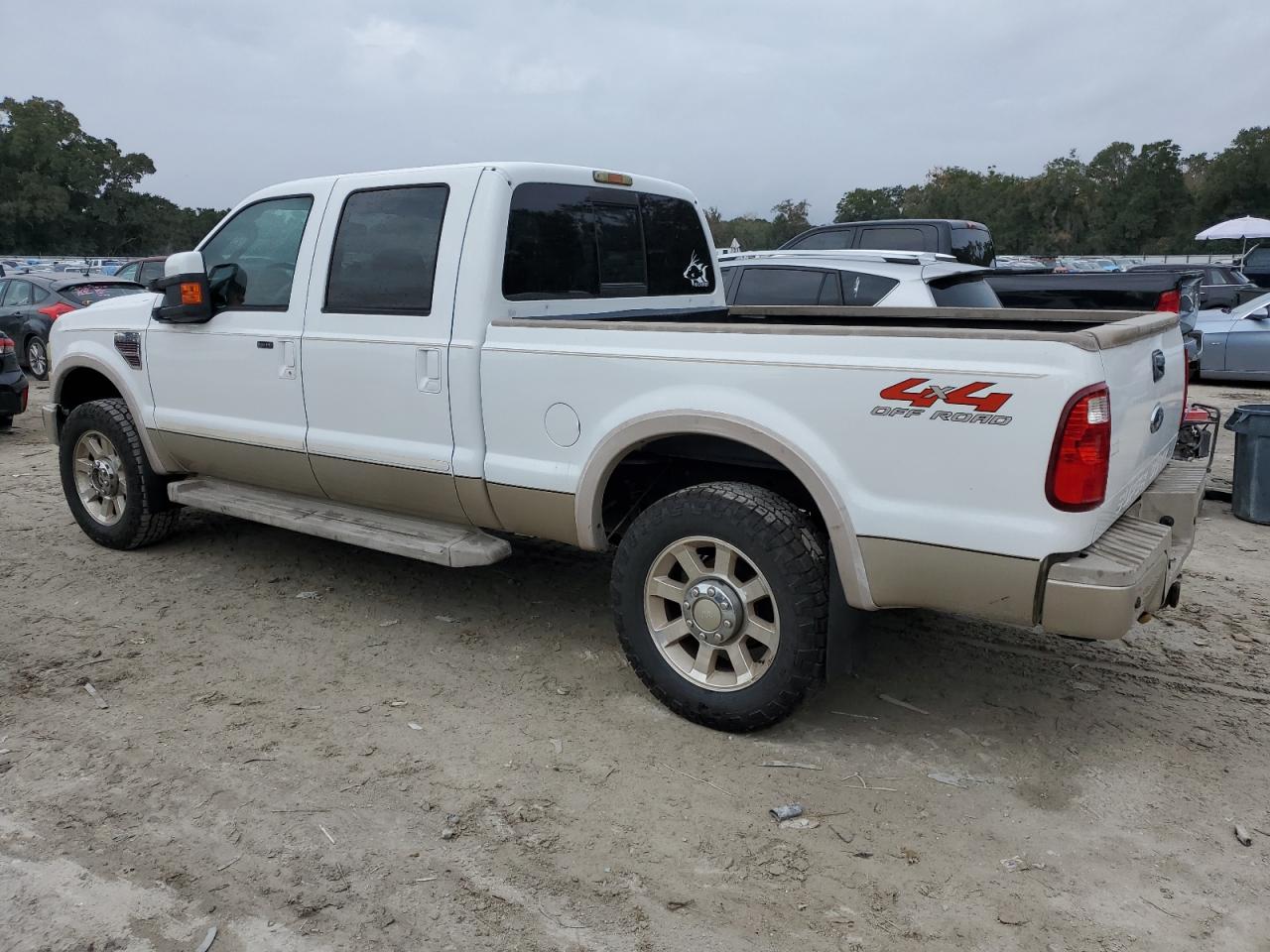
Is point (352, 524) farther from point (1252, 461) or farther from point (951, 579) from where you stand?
point (1252, 461)

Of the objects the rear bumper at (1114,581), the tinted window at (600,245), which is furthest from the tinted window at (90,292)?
the rear bumper at (1114,581)

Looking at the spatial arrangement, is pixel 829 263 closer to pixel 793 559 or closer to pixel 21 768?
pixel 793 559

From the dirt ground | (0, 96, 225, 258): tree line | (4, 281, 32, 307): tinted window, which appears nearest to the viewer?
the dirt ground

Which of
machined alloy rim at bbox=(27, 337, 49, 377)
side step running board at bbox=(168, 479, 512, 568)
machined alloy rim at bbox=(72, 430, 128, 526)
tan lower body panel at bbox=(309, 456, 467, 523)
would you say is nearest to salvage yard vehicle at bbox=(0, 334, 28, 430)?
machined alloy rim at bbox=(27, 337, 49, 377)

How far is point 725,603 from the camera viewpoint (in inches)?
141

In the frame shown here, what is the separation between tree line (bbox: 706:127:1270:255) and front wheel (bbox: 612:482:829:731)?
151ft

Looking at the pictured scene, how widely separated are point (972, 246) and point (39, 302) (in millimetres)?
12539

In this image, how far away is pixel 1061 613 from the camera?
2.99m

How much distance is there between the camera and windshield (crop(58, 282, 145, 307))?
14.1 meters

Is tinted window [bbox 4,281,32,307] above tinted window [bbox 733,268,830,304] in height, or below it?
above

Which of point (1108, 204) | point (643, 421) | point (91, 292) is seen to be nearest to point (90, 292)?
point (91, 292)

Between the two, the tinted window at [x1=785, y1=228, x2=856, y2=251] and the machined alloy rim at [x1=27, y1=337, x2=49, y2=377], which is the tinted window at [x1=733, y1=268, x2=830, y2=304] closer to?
the tinted window at [x1=785, y1=228, x2=856, y2=251]

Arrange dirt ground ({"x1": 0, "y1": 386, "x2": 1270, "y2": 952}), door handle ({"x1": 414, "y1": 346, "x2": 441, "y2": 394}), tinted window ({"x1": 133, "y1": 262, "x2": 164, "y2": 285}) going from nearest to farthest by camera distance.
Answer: dirt ground ({"x1": 0, "y1": 386, "x2": 1270, "y2": 952})
door handle ({"x1": 414, "y1": 346, "x2": 441, "y2": 394})
tinted window ({"x1": 133, "y1": 262, "x2": 164, "y2": 285})

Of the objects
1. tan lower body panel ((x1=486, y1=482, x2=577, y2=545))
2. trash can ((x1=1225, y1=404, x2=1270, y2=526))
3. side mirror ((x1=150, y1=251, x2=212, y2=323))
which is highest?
side mirror ((x1=150, y1=251, x2=212, y2=323))
